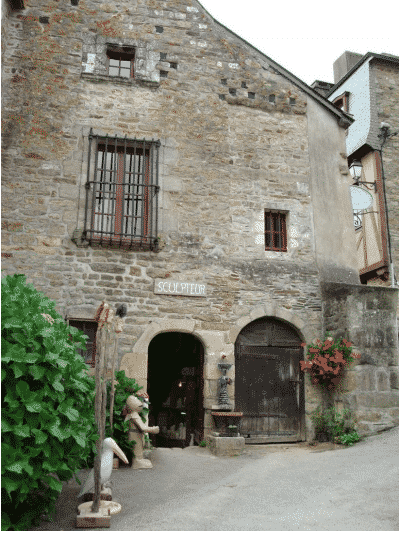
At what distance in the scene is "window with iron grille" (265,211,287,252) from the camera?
353 inches

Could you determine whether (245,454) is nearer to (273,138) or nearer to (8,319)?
(8,319)

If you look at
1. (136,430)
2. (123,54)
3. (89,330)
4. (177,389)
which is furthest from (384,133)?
(136,430)

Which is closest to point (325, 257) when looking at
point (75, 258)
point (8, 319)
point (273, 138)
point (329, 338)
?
point (329, 338)

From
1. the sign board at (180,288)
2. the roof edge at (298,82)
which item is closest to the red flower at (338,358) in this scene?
the sign board at (180,288)

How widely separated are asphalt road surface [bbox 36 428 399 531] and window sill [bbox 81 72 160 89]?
609 centimetres

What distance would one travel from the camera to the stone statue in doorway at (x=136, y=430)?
20.3 feet

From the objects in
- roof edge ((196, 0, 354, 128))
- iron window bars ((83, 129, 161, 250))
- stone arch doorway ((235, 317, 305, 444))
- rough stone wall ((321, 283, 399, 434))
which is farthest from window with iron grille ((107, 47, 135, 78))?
rough stone wall ((321, 283, 399, 434))

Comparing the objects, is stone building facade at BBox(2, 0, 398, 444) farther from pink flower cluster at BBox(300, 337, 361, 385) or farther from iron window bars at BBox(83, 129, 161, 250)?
pink flower cluster at BBox(300, 337, 361, 385)

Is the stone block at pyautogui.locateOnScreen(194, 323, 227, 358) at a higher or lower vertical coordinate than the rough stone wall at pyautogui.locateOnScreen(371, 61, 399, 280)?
lower

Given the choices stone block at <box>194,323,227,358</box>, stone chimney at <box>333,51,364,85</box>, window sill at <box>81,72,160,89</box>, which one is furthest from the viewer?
stone chimney at <box>333,51,364,85</box>

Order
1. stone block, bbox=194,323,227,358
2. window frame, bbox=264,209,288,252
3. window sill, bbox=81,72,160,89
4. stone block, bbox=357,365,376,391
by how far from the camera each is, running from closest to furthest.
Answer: stone block, bbox=357,365,376,391 < stone block, bbox=194,323,227,358 < window sill, bbox=81,72,160,89 < window frame, bbox=264,209,288,252

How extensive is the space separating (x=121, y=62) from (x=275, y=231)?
Answer: 412 cm

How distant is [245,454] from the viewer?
729 centimetres

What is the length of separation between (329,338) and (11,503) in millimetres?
5737
